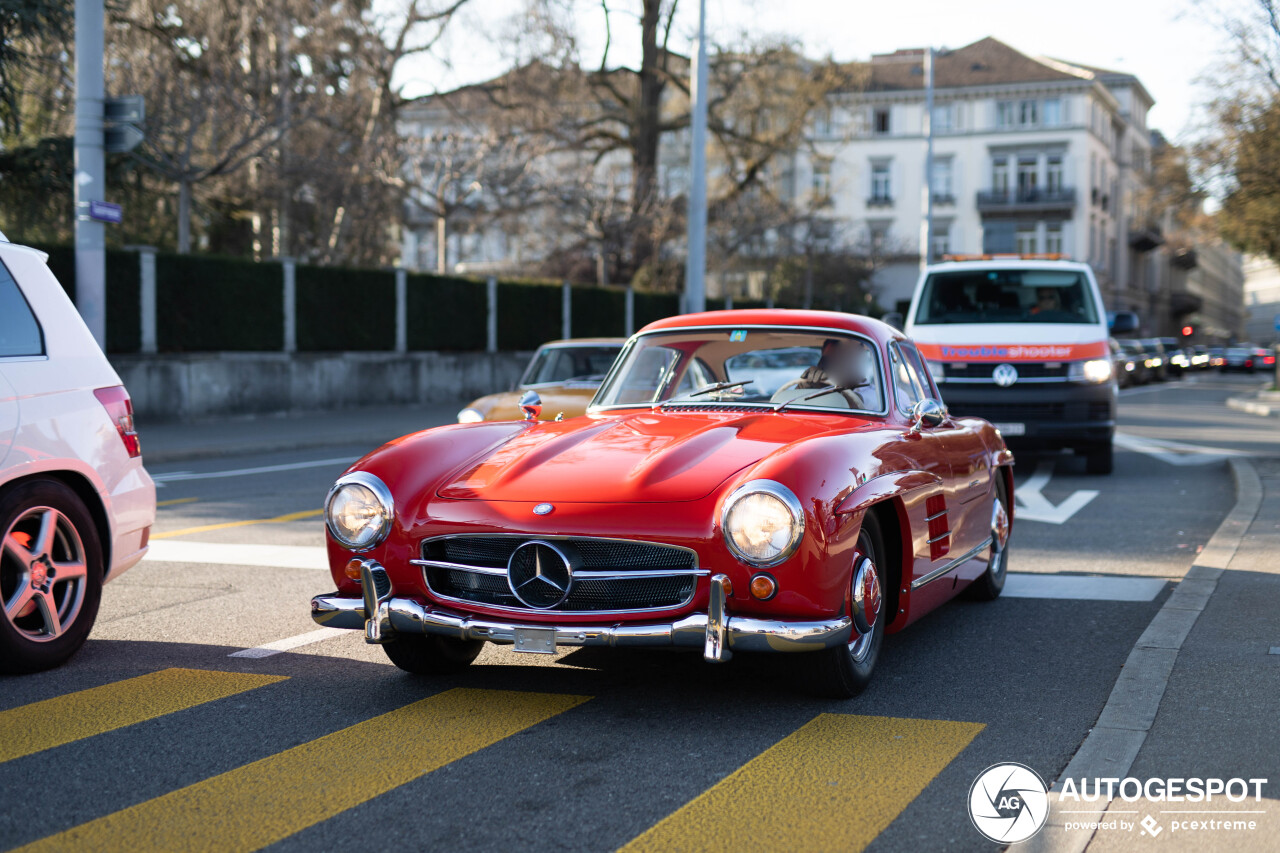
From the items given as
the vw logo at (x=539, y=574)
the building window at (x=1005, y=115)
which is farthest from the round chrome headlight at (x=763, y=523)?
the building window at (x=1005, y=115)

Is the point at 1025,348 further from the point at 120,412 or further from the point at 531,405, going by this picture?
the point at 120,412

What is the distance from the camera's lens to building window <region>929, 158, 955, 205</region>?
269ft

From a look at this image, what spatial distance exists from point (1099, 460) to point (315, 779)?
11151 mm

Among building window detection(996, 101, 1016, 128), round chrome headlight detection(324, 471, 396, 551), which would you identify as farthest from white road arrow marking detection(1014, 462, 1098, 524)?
building window detection(996, 101, 1016, 128)

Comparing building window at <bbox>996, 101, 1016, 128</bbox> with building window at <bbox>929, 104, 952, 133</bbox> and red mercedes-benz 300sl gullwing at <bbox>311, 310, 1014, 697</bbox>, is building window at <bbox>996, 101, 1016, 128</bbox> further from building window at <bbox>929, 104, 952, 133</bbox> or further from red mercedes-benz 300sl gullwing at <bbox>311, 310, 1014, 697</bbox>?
red mercedes-benz 300sl gullwing at <bbox>311, 310, 1014, 697</bbox>

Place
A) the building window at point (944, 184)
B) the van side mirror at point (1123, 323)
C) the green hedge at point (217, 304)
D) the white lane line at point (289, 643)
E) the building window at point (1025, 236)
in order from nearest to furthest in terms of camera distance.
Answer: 1. the white lane line at point (289, 643)
2. the van side mirror at point (1123, 323)
3. the green hedge at point (217, 304)
4. the building window at point (1025, 236)
5. the building window at point (944, 184)

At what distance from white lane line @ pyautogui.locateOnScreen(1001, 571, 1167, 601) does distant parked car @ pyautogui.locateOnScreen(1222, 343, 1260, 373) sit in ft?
230

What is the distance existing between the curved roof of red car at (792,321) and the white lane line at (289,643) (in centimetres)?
196

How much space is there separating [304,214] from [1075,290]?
23.7 metres

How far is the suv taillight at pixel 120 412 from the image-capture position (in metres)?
5.90

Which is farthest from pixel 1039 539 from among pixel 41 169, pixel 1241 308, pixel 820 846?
pixel 1241 308

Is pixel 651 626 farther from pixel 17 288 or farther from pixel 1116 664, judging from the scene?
pixel 17 288

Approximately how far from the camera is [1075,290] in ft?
46.1

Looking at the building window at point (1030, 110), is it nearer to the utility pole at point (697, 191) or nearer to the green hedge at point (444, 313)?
the green hedge at point (444, 313)
